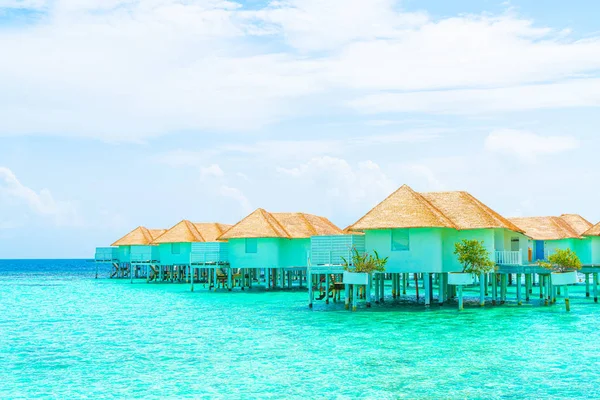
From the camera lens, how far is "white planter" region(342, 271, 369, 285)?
27609mm

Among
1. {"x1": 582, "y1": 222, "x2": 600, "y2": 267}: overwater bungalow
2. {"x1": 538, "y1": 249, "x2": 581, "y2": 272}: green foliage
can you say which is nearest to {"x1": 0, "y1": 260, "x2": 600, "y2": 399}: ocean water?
{"x1": 538, "y1": 249, "x2": 581, "y2": 272}: green foliage

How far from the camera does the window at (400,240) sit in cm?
2878

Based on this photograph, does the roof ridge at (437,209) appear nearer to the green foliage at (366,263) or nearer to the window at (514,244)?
the green foliage at (366,263)

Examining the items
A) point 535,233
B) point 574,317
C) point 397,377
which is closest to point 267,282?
point 535,233

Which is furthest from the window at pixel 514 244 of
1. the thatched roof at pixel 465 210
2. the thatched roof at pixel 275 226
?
the thatched roof at pixel 275 226

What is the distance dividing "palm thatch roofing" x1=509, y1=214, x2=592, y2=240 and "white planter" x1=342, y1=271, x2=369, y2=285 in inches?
713

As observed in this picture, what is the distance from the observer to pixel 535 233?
43.4 metres

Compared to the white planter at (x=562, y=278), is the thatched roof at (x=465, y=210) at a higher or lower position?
higher

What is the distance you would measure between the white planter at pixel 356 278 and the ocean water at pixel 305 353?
1331mm

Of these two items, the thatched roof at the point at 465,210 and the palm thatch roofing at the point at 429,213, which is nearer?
the palm thatch roofing at the point at 429,213

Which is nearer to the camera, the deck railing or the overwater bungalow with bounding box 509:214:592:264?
the overwater bungalow with bounding box 509:214:592:264

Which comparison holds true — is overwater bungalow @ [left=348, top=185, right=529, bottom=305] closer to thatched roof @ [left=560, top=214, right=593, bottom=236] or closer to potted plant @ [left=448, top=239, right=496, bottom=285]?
potted plant @ [left=448, top=239, right=496, bottom=285]

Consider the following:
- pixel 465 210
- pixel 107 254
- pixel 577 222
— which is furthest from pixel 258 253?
pixel 107 254

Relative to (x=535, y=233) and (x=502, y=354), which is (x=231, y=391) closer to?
(x=502, y=354)
